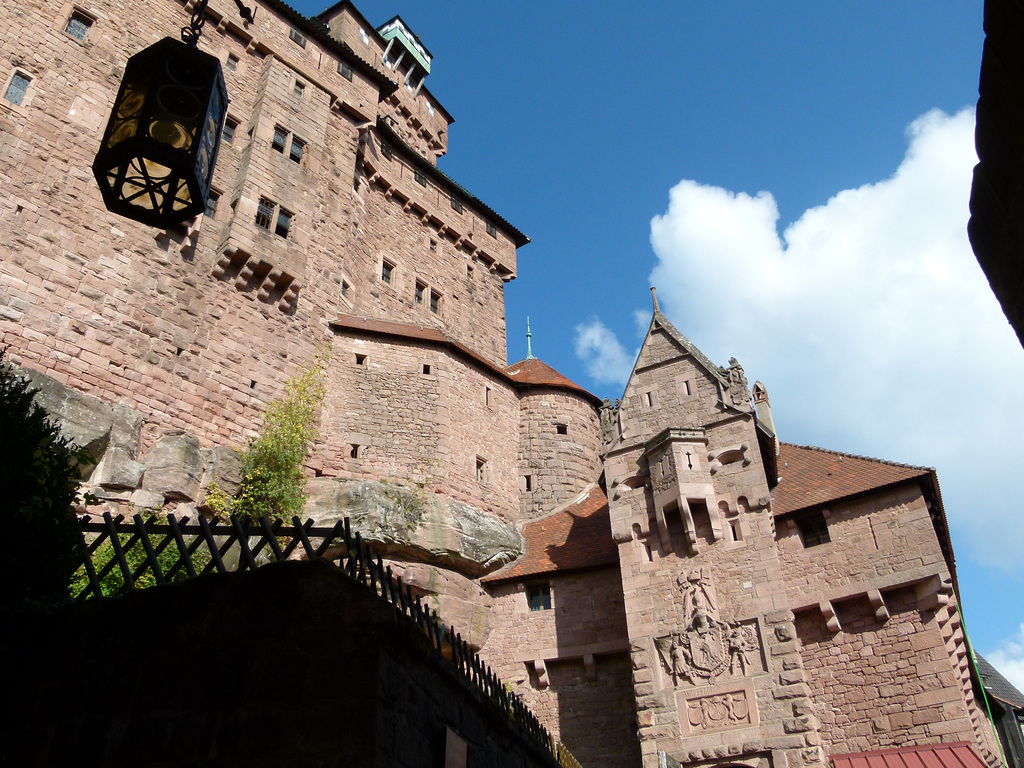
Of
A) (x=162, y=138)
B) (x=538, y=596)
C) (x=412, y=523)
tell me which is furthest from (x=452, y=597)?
(x=162, y=138)

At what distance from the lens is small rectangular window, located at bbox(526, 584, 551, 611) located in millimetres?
21688

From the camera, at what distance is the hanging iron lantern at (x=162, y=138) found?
5.50 metres

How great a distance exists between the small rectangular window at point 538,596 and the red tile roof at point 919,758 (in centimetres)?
782

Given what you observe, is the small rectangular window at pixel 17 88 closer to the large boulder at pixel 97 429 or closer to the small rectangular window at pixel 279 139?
the small rectangular window at pixel 279 139

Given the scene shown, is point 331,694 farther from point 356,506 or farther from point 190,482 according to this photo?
point 356,506

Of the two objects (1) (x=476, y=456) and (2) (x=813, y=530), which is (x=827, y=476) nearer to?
(2) (x=813, y=530)

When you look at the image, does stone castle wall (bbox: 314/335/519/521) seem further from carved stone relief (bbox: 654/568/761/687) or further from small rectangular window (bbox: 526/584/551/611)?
carved stone relief (bbox: 654/568/761/687)

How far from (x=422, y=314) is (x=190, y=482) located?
14.0 m

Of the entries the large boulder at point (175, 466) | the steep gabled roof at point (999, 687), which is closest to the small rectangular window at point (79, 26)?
the large boulder at point (175, 466)

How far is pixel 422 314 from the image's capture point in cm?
3159

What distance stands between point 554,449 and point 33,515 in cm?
2139

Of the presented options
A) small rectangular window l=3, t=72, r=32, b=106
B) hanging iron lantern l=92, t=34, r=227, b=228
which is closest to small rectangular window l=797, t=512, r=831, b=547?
hanging iron lantern l=92, t=34, r=227, b=228

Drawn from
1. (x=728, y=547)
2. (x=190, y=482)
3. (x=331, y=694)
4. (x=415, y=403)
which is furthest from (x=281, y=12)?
(x=331, y=694)

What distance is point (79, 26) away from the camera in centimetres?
2308
